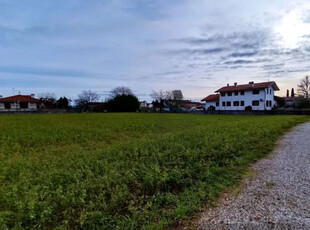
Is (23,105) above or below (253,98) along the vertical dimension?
below

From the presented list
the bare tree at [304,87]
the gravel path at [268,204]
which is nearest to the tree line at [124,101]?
the bare tree at [304,87]

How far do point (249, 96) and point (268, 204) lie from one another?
45611 mm

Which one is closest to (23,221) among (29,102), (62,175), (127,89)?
(62,175)

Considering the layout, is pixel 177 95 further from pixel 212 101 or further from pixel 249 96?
pixel 249 96

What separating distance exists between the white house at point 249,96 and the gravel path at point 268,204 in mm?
41649

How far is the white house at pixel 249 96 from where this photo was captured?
41.2 metres

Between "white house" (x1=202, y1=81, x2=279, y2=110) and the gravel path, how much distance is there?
41.6 meters

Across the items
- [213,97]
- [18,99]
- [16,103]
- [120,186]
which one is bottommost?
[120,186]

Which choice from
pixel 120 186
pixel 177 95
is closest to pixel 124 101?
→ pixel 177 95

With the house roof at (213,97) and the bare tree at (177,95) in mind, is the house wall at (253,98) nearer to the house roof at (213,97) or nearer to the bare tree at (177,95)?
the house roof at (213,97)

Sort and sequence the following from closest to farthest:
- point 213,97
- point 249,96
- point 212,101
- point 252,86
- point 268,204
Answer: point 268,204 < point 252,86 < point 249,96 < point 212,101 < point 213,97

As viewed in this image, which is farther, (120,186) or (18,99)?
(18,99)

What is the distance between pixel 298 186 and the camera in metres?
3.64

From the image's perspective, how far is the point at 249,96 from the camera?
43.8m
